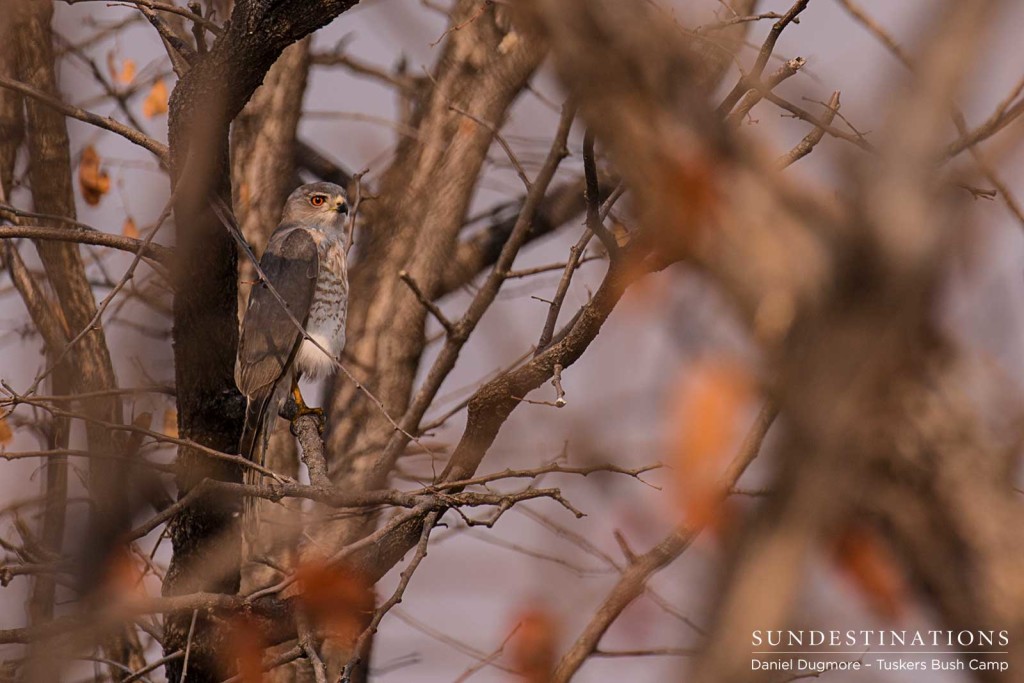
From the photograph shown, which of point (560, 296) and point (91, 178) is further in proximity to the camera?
point (91, 178)

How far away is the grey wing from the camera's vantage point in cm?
587

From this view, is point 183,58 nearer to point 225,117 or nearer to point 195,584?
point 225,117

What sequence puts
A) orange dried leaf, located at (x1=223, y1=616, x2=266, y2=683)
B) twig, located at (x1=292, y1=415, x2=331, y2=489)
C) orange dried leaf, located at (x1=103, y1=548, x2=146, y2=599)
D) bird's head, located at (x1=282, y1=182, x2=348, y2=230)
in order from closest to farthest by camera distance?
orange dried leaf, located at (x1=103, y1=548, x2=146, y2=599) → orange dried leaf, located at (x1=223, y1=616, x2=266, y2=683) → twig, located at (x1=292, y1=415, x2=331, y2=489) → bird's head, located at (x1=282, y1=182, x2=348, y2=230)

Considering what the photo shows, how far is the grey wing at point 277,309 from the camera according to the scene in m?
5.87

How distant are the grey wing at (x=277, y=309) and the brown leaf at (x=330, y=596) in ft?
5.79

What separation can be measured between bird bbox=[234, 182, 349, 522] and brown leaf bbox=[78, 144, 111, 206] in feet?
3.03

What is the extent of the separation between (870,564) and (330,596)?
113 inches

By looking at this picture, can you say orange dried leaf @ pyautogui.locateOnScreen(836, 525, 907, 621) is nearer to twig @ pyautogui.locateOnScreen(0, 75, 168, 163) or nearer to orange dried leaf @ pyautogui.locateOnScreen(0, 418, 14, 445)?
twig @ pyautogui.locateOnScreen(0, 75, 168, 163)

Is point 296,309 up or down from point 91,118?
up

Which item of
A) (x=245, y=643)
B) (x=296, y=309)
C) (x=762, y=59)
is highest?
(x=296, y=309)

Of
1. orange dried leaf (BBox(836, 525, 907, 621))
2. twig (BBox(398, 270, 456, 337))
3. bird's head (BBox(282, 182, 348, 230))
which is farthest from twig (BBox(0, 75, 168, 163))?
orange dried leaf (BBox(836, 525, 907, 621))

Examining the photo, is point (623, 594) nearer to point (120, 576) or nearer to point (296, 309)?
point (120, 576)

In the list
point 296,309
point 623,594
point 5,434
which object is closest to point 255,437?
point 296,309

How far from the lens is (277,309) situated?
634 cm
